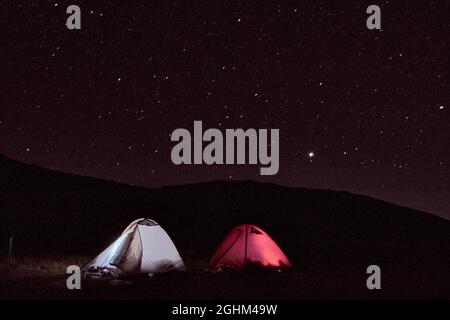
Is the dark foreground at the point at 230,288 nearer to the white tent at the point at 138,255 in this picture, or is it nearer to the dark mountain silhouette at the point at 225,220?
the white tent at the point at 138,255

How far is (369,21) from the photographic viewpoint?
50.8 ft

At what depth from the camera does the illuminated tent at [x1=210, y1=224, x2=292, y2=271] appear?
17062 mm

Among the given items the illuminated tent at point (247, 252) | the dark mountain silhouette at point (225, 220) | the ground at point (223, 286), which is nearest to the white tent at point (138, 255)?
the ground at point (223, 286)

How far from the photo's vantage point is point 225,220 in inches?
1719

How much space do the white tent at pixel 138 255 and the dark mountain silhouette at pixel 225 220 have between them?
510cm

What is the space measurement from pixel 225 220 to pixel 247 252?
26.6 meters

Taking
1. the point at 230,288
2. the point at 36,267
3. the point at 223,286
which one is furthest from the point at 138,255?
the point at 36,267

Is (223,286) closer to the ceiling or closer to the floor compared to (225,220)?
closer to the floor

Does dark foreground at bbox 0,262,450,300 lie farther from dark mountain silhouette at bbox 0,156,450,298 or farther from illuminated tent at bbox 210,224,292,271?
dark mountain silhouette at bbox 0,156,450,298

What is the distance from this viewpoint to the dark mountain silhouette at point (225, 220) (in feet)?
86.6

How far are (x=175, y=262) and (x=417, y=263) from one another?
12418 millimetres

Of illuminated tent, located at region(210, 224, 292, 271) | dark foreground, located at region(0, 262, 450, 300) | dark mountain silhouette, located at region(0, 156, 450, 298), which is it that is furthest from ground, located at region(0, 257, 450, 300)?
dark mountain silhouette, located at region(0, 156, 450, 298)

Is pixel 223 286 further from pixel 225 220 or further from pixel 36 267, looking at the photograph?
pixel 225 220

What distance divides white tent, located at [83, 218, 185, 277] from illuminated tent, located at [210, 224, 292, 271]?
56.5 inches
